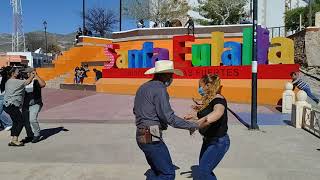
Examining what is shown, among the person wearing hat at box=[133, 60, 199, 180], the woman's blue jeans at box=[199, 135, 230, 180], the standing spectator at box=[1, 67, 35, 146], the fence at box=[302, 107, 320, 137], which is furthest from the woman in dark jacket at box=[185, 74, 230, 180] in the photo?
the fence at box=[302, 107, 320, 137]

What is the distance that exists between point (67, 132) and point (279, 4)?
44.7 m

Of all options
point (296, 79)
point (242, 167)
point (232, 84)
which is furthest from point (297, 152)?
point (232, 84)

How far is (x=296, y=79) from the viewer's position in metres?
17.1

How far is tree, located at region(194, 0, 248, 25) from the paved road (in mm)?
32596

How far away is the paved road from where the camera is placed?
7484mm

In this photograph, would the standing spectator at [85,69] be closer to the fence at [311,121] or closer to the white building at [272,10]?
the fence at [311,121]

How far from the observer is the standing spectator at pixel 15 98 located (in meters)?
9.83

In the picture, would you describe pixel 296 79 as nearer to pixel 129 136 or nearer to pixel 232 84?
pixel 232 84

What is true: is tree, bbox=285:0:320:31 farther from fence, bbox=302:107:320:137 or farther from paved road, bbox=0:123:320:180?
paved road, bbox=0:123:320:180

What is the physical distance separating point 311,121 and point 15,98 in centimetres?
675

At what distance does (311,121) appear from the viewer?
38.4 feet

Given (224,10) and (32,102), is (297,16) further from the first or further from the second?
(32,102)

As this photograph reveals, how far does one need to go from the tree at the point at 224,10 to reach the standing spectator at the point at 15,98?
34.8 metres

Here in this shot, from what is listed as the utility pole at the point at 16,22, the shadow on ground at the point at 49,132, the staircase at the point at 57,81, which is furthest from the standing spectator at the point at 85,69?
the utility pole at the point at 16,22
